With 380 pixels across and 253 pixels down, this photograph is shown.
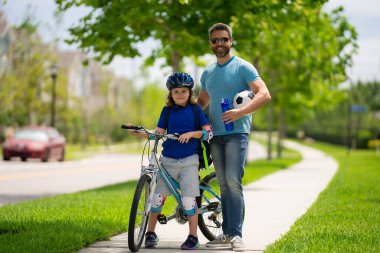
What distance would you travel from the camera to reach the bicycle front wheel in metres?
7.39

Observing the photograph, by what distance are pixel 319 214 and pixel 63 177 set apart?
13.4 metres

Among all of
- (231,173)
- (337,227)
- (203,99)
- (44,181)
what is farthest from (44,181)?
(231,173)

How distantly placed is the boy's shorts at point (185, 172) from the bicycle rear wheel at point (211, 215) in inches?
21.7

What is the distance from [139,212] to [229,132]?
1.23 m

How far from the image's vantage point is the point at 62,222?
9625 millimetres

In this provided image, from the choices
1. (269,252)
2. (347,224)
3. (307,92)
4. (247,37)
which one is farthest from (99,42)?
(307,92)

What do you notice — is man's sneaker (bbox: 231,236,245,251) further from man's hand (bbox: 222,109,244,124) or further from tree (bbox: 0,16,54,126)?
tree (bbox: 0,16,54,126)

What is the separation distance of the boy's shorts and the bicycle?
71 millimetres

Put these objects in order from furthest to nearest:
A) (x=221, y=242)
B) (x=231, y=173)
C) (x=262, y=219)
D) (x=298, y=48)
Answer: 1. (x=298, y=48)
2. (x=262, y=219)
3. (x=221, y=242)
4. (x=231, y=173)

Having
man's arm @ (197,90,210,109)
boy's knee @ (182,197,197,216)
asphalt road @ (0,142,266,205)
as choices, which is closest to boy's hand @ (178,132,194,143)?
boy's knee @ (182,197,197,216)

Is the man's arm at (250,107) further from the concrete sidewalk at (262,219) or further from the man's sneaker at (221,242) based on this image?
the concrete sidewalk at (262,219)

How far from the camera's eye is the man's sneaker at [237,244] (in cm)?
788

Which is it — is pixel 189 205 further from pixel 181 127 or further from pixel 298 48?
pixel 298 48

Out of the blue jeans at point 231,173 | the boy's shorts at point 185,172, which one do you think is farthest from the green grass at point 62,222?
the blue jeans at point 231,173
